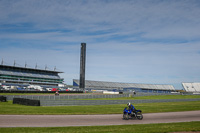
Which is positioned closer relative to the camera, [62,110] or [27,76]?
[62,110]

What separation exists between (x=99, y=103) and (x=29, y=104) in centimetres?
1060

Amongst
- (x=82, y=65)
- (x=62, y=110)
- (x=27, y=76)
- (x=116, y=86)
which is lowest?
(x=62, y=110)

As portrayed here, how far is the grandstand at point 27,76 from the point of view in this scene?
383ft

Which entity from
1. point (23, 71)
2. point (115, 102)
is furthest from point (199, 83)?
point (115, 102)

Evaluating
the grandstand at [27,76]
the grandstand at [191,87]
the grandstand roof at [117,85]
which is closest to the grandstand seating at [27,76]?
the grandstand at [27,76]

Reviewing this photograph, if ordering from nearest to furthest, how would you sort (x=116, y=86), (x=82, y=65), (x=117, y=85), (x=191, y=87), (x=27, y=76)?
1. (x=82, y=65)
2. (x=27, y=76)
3. (x=191, y=87)
4. (x=116, y=86)
5. (x=117, y=85)

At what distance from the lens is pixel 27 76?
128250 millimetres

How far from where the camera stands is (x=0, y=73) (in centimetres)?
11388

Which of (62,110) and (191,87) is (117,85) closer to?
(191,87)

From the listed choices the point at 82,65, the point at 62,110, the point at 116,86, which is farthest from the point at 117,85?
the point at 62,110

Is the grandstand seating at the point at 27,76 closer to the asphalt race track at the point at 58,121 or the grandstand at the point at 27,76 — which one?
the grandstand at the point at 27,76

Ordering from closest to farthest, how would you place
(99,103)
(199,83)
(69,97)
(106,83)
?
(99,103)
(69,97)
(199,83)
(106,83)

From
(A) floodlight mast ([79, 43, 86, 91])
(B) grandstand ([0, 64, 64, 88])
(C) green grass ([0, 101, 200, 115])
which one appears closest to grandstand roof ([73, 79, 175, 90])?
(B) grandstand ([0, 64, 64, 88])

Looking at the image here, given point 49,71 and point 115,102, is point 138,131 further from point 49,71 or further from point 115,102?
point 49,71
